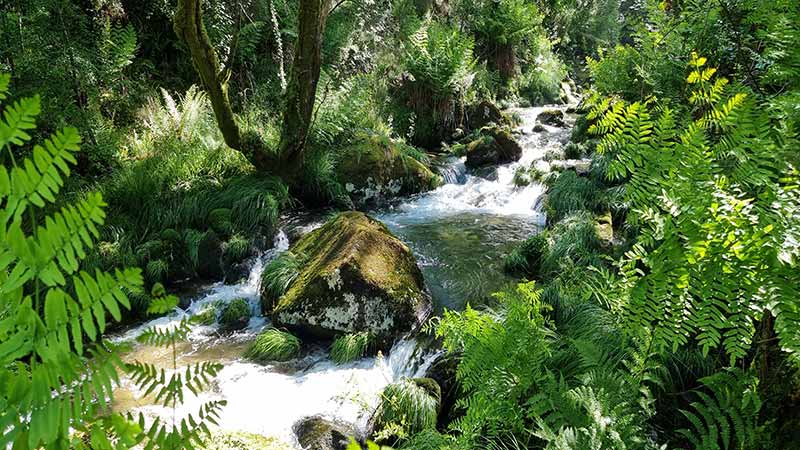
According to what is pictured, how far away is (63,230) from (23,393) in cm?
26

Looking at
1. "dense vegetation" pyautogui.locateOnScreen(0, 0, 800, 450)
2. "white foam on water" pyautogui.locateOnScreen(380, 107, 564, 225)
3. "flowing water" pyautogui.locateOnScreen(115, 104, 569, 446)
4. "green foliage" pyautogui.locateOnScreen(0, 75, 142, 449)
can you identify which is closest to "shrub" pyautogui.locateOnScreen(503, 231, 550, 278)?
"dense vegetation" pyautogui.locateOnScreen(0, 0, 800, 450)

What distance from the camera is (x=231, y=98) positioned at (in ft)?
29.3

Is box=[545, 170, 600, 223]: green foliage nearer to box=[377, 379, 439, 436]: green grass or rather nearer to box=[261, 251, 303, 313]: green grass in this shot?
box=[261, 251, 303, 313]: green grass

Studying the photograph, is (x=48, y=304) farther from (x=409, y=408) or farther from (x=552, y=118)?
(x=552, y=118)

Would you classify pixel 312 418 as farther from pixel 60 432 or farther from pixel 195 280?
pixel 60 432

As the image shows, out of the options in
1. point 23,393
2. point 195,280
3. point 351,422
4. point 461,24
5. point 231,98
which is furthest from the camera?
point 461,24

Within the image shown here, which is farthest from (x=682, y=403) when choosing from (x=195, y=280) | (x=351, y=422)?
(x=195, y=280)

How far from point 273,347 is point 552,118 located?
1076 centimetres

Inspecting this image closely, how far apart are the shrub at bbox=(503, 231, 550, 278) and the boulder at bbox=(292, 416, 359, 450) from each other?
3.04 m

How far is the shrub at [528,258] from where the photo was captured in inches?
230

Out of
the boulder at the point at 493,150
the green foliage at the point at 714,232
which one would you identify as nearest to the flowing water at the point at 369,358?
the boulder at the point at 493,150

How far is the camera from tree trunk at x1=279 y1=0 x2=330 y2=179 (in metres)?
5.96

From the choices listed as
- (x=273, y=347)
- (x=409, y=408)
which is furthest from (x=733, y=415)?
(x=273, y=347)

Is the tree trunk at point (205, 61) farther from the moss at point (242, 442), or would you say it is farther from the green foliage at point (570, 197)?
the green foliage at point (570, 197)
